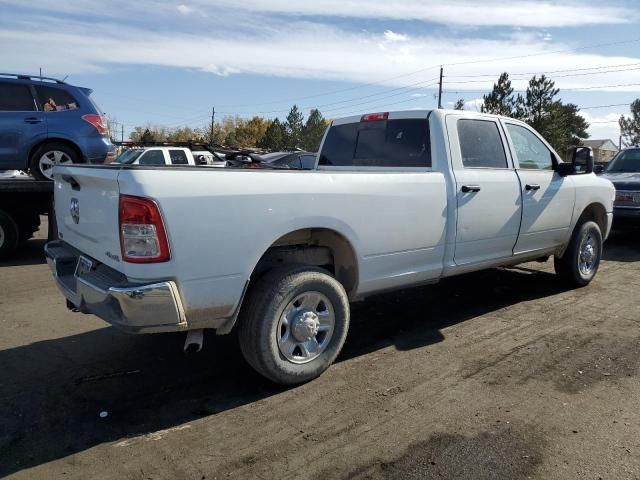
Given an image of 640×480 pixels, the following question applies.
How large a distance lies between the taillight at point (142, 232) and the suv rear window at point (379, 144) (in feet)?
8.30

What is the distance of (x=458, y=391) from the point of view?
3.68m

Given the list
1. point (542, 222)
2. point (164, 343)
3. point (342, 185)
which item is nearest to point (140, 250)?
point (342, 185)

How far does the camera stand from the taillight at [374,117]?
5.10m

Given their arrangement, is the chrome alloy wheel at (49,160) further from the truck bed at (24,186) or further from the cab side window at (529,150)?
the cab side window at (529,150)

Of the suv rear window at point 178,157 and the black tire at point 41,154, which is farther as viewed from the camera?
the suv rear window at point 178,157

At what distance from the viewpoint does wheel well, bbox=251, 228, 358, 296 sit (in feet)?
12.2

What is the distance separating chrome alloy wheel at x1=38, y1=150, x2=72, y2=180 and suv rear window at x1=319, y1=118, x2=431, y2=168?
189 inches

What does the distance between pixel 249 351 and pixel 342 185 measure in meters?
1.29

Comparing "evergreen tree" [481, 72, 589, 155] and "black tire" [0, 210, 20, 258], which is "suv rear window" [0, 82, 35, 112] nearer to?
"black tire" [0, 210, 20, 258]

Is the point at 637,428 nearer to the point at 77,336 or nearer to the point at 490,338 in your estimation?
the point at 490,338

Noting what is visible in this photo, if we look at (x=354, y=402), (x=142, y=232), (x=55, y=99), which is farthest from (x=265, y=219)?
(x=55, y=99)

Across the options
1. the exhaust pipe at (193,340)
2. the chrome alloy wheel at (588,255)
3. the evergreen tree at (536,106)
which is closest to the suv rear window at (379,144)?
the exhaust pipe at (193,340)

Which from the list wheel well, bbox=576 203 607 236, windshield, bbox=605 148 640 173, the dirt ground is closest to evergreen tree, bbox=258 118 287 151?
windshield, bbox=605 148 640 173

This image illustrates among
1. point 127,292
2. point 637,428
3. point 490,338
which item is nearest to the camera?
point 127,292
